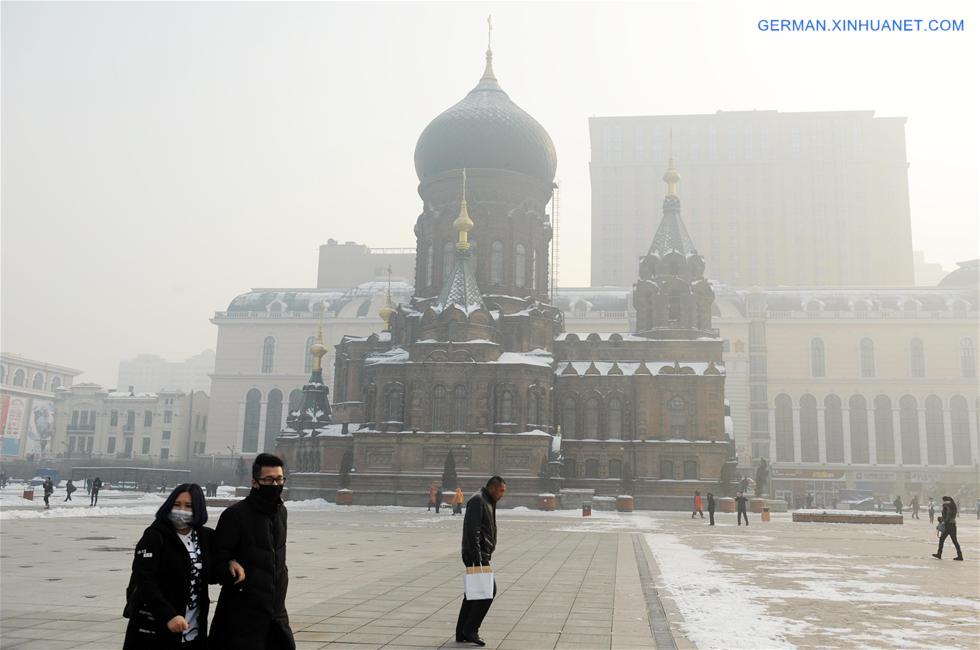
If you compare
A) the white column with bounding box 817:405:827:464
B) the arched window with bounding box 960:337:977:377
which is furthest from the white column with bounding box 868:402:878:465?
the arched window with bounding box 960:337:977:377

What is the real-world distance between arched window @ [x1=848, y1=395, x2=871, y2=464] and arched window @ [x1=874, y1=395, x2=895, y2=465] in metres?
0.88

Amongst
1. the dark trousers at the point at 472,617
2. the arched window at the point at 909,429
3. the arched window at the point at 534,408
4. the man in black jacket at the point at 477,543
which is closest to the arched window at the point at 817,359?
the arched window at the point at 909,429

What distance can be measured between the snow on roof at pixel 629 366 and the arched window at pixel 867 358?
3297 cm

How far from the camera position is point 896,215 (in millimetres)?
115938

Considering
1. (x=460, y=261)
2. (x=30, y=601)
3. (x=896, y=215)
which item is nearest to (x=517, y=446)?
(x=460, y=261)

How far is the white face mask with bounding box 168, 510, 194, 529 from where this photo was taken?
18.7 ft

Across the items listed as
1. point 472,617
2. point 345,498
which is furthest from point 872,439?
point 472,617

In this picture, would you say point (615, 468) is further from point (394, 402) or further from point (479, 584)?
point (479, 584)

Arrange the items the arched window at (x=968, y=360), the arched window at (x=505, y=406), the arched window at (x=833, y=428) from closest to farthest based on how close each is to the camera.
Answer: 1. the arched window at (x=505, y=406)
2. the arched window at (x=833, y=428)
3. the arched window at (x=968, y=360)

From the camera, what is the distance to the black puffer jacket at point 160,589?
17.9ft

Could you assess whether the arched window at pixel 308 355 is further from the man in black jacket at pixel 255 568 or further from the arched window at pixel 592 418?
the man in black jacket at pixel 255 568

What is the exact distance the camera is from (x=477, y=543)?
9461 mm

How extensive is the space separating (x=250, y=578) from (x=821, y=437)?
7687 cm

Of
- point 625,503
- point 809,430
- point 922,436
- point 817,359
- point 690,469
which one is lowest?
point 625,503
